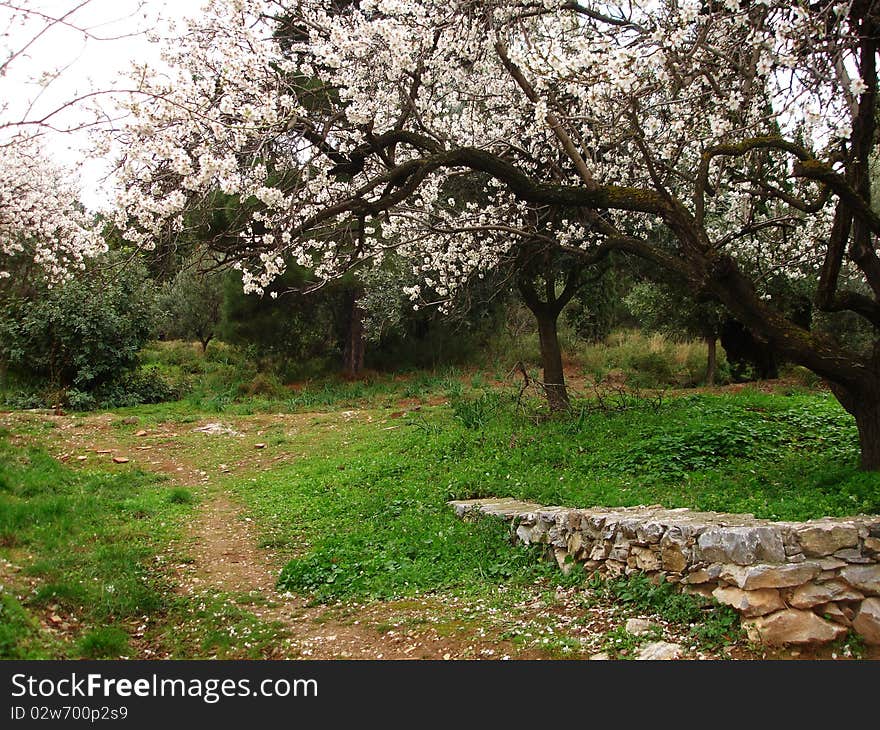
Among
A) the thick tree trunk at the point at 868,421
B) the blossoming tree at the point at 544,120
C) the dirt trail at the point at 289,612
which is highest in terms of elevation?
the blossoming tree at the point at 544,120

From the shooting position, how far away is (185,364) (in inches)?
950

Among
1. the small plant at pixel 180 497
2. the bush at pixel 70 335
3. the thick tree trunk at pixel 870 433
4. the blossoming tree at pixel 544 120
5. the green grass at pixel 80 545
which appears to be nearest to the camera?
the green grass at pixel 80 545

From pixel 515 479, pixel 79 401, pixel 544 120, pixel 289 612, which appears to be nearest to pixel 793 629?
pixel 289 612

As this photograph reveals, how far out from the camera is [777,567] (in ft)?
15.3

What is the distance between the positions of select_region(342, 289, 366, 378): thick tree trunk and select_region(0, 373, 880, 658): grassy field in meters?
7.42

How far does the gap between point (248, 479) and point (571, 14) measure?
743 cm

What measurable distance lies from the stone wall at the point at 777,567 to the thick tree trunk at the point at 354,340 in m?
15.6

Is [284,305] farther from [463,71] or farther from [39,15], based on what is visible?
[39,15]

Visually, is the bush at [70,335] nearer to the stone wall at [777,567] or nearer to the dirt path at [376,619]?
the dirt path at [376,619]

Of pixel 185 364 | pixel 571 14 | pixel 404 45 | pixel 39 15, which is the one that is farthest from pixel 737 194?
pixel 185 364

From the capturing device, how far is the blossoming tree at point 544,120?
6.02 metres

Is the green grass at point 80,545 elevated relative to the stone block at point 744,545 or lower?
lower

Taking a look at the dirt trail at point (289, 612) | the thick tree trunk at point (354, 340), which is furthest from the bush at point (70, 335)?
the dirt trail at point (289, 612)

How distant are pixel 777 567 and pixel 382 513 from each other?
14.3ft
